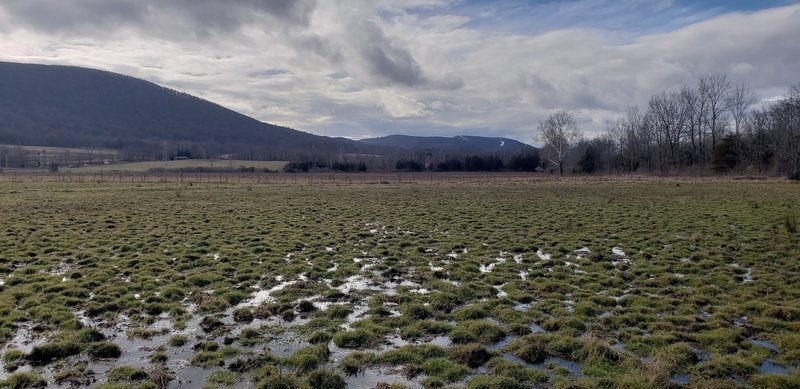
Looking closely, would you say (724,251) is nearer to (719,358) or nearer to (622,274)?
(622,274)

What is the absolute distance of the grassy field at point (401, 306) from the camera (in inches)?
262

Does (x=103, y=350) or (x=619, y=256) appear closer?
(x=103, y=350)

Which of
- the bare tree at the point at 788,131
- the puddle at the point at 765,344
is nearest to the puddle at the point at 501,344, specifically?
the puddle at the point at 765,344

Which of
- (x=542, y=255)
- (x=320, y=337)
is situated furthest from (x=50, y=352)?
(x=542, y=255)

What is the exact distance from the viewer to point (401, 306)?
32.0ft

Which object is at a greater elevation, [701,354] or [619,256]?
[619,256]

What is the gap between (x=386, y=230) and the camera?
68.1 ft

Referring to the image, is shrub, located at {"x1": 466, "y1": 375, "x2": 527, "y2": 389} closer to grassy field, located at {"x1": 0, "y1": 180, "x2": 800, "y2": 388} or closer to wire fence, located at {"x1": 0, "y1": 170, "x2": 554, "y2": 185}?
grassy field, located at {"x1": 0, "y1": 180, "x2": 800, "y2": 388}

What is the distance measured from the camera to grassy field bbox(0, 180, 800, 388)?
6656mm

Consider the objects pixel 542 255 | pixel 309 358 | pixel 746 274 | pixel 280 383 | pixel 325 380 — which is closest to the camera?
pixel 280 383

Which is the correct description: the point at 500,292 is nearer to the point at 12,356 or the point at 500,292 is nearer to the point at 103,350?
the point at 103,350

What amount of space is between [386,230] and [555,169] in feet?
285

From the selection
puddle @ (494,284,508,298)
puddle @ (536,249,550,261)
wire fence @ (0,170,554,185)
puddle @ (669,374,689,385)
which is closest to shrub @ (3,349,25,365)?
puddle @ (494,284,508,298)

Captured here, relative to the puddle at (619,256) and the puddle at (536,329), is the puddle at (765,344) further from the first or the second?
the puddle at (619,256)
